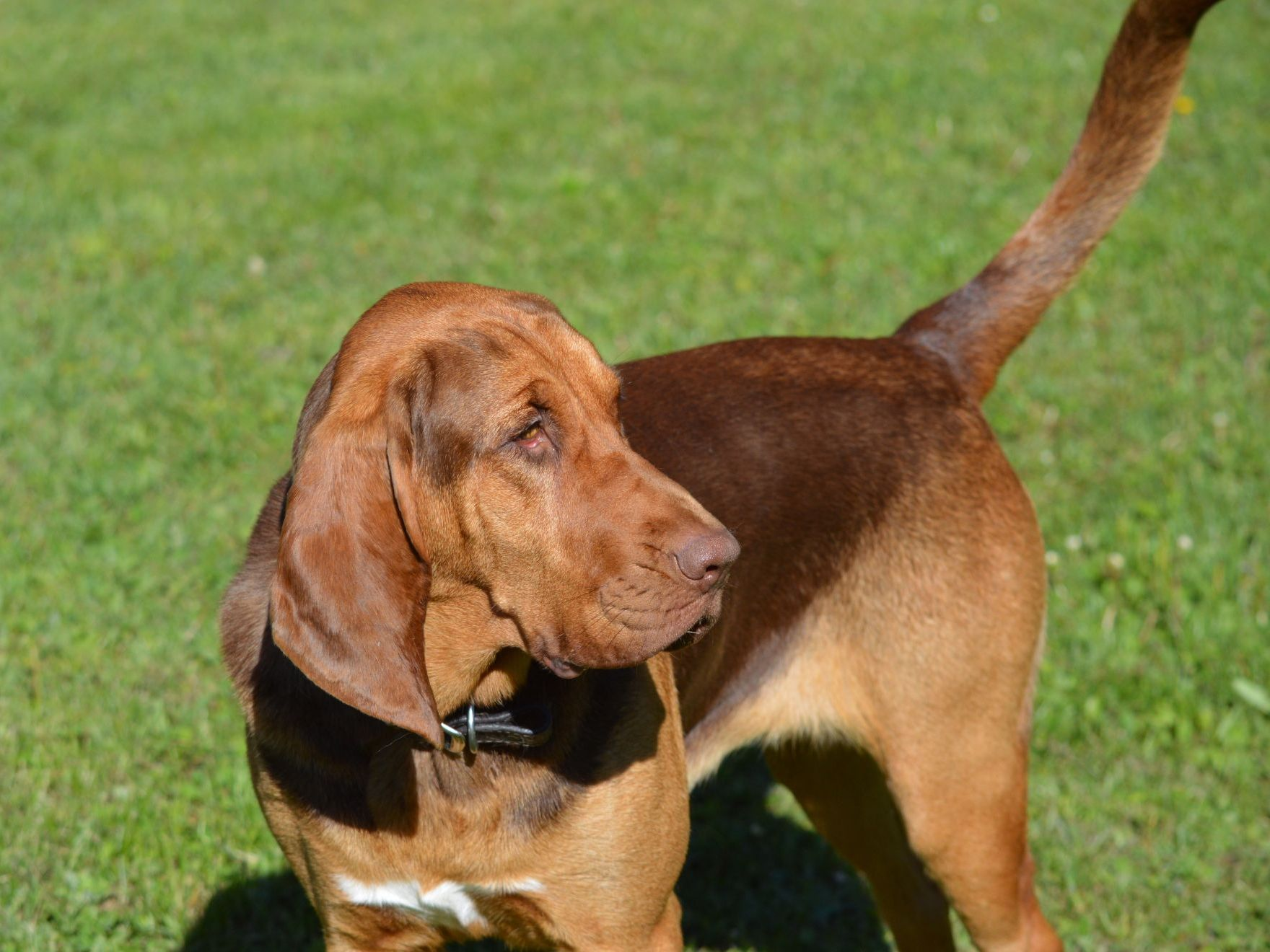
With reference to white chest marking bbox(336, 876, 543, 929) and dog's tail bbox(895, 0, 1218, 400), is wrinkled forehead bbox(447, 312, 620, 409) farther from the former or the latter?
dog's tail bbox(895, 0, 1218, 400)

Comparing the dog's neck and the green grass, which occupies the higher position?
the dog's neck

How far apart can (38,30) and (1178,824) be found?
1129 cm

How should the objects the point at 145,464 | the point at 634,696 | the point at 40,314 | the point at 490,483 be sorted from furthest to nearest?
the point at 40,314 → the point at 145,464 → the point at 634,696 → the point at 490,483

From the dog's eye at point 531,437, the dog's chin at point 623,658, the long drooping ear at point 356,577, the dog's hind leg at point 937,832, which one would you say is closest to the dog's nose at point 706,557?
the dog's chin at point 623,658

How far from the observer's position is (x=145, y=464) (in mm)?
6629

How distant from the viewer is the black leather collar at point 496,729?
3.21 metres

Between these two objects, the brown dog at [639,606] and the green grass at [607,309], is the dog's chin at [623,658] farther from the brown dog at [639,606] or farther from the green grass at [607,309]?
the green grass at [607,309]

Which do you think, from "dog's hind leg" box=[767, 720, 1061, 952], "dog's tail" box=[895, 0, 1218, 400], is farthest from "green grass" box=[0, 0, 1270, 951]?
"dog's tail" box=[895, 0, 1218, 400]

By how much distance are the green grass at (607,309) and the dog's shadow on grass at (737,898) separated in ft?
0.04

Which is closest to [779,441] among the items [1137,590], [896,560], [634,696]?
[896,560]

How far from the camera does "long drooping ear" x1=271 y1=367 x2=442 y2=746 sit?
2.76 m

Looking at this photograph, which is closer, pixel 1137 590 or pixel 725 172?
pixel 1137 590

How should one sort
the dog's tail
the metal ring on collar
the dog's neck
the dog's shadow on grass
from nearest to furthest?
the dog's neck < the metal ring on collar < the dog's tail < the dog's shadow on grass

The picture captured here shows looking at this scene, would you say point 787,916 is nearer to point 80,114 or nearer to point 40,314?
point 40,314
